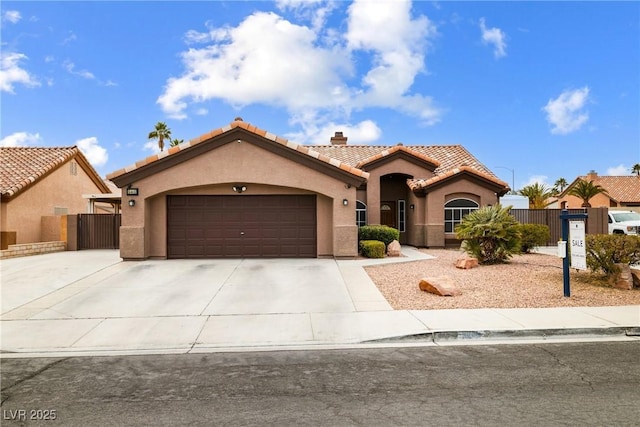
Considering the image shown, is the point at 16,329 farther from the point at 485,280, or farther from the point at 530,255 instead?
the point at 530,255

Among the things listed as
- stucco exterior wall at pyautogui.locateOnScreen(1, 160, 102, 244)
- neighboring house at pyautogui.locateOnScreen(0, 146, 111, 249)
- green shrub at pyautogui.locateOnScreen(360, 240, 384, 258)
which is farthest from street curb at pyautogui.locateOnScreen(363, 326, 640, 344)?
stucco exterior wall at pyautogui.locateOnScreen(1, 160, 102, 244)

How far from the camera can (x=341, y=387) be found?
5375 mm

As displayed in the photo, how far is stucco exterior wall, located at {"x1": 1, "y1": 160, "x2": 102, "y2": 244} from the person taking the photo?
817 inches

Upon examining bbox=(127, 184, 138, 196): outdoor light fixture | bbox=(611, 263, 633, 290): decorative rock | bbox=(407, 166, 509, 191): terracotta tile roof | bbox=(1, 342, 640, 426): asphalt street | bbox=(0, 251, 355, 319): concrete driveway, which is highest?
bbox=(407, 166, 509, 191): terracotta tile roof

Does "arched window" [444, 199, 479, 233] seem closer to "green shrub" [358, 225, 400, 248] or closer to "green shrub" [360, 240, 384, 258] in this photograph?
"green shrub" [358, 225, 400, 248]

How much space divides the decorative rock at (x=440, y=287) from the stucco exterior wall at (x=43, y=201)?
61.2ft

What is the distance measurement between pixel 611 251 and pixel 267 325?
8.37 metres

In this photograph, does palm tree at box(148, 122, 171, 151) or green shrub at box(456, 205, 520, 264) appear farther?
palm tree at box(148, 122, 171, 151)

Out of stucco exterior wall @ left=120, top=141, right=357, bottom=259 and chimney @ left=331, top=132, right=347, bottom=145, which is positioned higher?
chimney @ left=331, top=132, right=347, bottom=145

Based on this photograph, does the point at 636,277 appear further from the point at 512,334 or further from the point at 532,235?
the point at 532,235

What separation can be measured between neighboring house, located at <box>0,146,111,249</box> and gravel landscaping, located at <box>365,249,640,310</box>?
16.6 m

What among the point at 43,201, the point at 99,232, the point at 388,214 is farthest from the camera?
the point at 388,214

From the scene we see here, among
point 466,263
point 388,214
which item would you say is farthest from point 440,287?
point 388,214

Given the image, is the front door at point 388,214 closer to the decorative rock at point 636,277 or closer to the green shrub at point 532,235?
the green shrub at point 532,235
